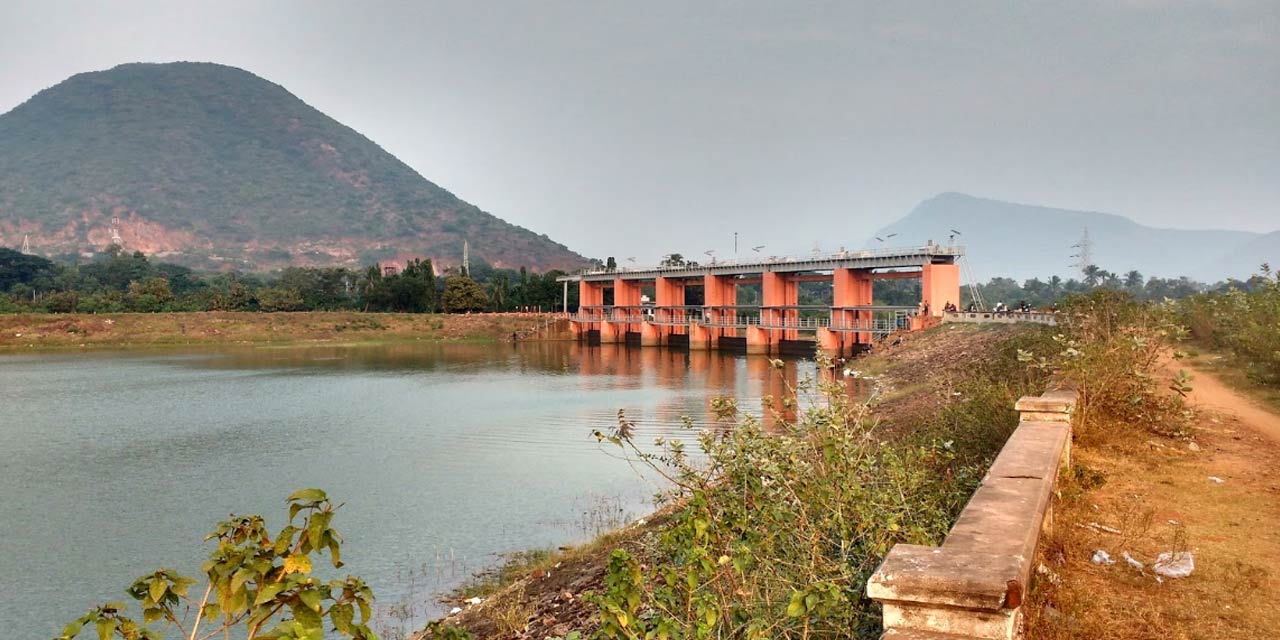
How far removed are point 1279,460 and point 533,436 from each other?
16440mm

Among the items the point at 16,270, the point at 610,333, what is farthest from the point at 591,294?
the point at 16,270

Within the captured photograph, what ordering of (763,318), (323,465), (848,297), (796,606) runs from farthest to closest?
(763,318) → (848,297) → (323,465) → (796,606)

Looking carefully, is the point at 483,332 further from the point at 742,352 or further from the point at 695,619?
the point at 695,619

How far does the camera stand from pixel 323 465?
1831cm

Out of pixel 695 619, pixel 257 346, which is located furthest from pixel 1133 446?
pixel 257 346

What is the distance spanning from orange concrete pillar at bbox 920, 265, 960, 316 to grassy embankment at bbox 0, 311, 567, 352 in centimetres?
3716

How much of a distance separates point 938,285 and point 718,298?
2064 cm

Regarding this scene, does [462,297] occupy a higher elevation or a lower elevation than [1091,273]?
lower

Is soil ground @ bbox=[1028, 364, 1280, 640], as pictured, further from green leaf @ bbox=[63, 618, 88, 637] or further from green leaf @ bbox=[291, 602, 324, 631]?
green leaf @ bbox=[63, 618, 88, 637]

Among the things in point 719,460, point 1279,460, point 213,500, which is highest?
point 719,460

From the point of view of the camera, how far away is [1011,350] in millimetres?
14867

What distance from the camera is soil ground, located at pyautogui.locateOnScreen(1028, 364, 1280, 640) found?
4.20m

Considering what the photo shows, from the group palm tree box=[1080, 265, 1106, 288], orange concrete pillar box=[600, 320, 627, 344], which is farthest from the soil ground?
palm tree box=[1080, 265, 1106, 288]

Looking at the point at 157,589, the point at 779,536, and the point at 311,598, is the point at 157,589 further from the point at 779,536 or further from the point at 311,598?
the point at 779,536
